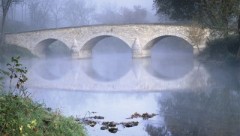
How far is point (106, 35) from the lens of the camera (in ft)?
156

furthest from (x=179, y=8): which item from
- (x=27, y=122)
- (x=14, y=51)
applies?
(x=27, y=122)

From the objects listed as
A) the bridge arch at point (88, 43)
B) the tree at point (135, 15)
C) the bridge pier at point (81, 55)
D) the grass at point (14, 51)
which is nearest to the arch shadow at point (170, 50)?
the bridge arch at point (88, 43)

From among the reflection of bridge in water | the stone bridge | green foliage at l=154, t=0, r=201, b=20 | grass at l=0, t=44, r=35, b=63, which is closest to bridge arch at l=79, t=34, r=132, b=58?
the stone bridge

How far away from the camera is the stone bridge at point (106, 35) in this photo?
1650 inches

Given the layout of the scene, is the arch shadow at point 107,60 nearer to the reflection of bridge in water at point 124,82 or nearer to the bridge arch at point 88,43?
the bridge arch at point 88,43

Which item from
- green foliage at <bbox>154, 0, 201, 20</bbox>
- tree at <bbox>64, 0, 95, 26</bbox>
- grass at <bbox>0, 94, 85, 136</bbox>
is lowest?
grass at <bbox>0, 94, 85, 136</bbox>

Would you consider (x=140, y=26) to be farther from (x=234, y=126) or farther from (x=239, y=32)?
(x=234, y=126)

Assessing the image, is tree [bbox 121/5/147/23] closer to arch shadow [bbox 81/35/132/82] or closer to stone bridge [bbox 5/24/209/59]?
arch shadow [bbox 81/35/132/82]

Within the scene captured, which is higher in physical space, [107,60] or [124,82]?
[107,60]

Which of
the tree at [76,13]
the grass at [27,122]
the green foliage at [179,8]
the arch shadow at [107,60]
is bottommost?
the grass at [27,122]

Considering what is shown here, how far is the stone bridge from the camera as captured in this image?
41.9 m

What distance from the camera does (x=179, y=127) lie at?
12062mm

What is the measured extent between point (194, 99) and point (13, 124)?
1132 cm

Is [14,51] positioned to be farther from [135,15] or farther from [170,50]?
[135,15]
